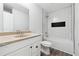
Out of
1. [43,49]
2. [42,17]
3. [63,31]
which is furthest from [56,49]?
[42,17]

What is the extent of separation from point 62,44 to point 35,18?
1361mm

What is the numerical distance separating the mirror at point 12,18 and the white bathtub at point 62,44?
3.83 feet

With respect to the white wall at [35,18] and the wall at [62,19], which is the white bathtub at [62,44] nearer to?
the wall at [62,19]

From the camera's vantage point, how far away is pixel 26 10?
160cm

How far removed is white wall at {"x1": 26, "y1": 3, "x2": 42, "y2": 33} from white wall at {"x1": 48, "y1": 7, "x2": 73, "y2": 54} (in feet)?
1.15

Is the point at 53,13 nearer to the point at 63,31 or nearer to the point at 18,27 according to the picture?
the point at 63,31

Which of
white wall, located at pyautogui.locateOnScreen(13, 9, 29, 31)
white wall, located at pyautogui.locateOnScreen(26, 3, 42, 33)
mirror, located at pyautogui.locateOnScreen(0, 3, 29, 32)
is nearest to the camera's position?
A: mirror, located at pyautogui.locateOnScreen(0, 3, 29, 32)

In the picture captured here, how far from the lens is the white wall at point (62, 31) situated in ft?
5.80

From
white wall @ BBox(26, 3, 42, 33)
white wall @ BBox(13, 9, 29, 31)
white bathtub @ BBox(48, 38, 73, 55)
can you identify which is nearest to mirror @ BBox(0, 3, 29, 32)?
white wall @ BBox(13, 9, 29, 31)

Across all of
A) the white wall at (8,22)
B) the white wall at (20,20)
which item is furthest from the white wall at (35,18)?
the white wall at (8,22)

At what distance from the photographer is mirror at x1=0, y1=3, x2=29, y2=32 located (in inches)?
40.8

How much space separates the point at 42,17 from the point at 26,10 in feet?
1.99

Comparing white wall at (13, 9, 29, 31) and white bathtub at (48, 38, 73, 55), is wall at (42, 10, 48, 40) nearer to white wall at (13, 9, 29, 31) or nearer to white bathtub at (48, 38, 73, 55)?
white bathtub at (48, 38, 73, 55)

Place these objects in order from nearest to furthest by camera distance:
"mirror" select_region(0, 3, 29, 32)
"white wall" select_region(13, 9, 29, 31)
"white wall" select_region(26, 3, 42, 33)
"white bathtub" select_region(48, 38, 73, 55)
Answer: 1. "mirror" select_region(0, 3, 29, 32)
2. "white wall" select_region(13, 9, 29, 31)
3. "white wall" select_region(26, 3, 42, 33)
4. "white bathtub" select_region(48, 38, 73, 55)
